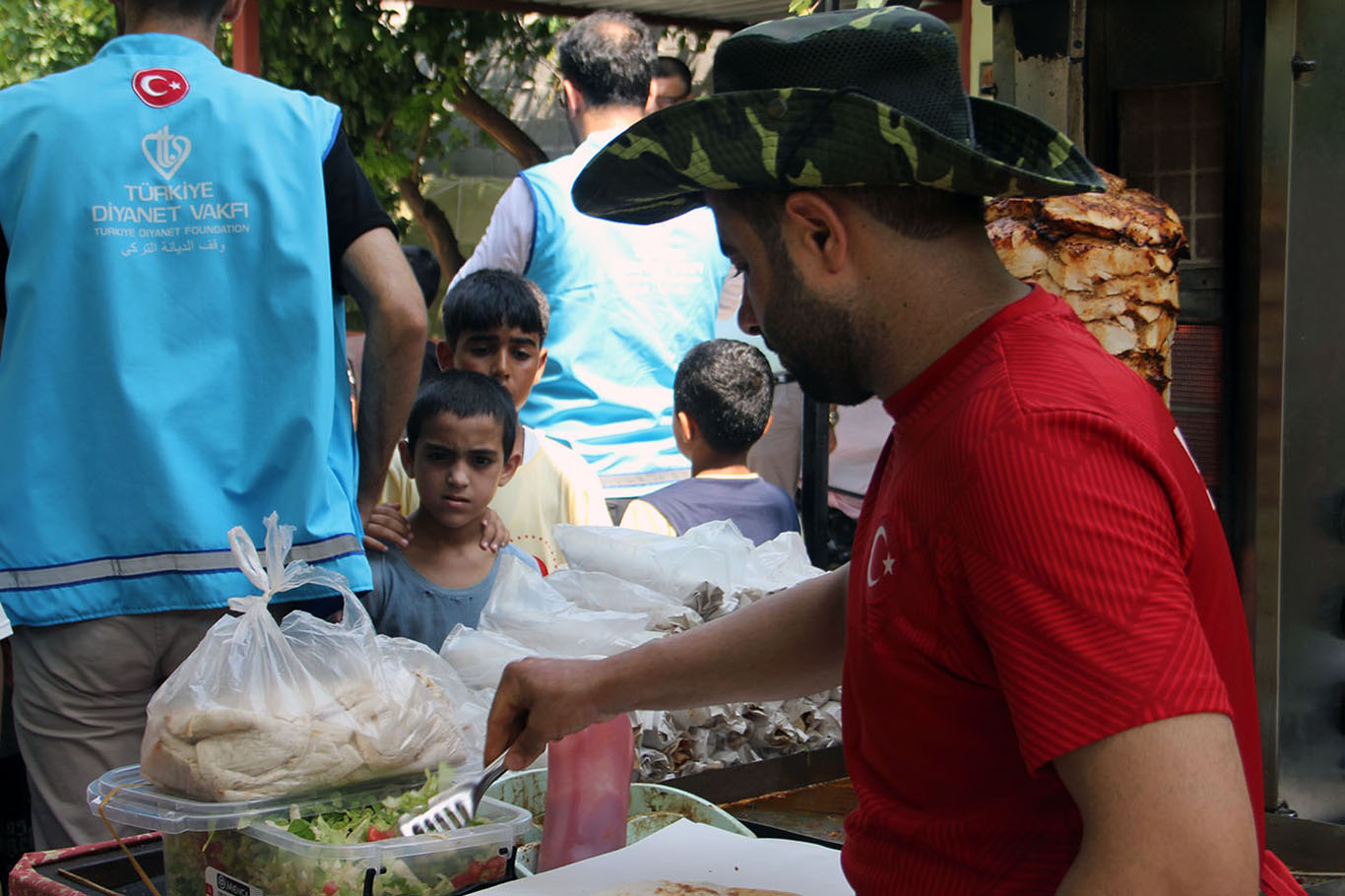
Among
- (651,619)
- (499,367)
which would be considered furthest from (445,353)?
(651,619)

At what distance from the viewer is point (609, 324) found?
3980 mm

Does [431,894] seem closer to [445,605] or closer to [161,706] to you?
[161,706]

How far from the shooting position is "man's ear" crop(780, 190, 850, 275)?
1297 millimetres

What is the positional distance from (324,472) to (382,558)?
564 mm

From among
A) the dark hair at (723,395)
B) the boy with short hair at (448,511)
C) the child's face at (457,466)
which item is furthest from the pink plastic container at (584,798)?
the dark hair at (723,395)

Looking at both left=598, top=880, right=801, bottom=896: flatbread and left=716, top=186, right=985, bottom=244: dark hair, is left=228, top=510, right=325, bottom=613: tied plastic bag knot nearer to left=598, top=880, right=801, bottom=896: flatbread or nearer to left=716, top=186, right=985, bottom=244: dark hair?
left=598, top=880, right=801, bottom=896: flatbread

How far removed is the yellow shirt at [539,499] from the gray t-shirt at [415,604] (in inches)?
19.5

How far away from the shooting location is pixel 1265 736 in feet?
9.32

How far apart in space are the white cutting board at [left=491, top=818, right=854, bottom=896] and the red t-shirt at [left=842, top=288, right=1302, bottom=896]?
9.6 inches

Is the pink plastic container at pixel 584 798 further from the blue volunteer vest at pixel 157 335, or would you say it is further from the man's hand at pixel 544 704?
the blue volunteer vest at pixel 157 335

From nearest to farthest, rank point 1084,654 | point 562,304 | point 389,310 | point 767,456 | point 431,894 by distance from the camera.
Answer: point 1084,654 → point 431,894 → point 389,310 → point 562,304 → point 767,456

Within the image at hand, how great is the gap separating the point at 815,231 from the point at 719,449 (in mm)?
2643

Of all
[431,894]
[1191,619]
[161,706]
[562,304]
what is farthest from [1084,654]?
[562,304]

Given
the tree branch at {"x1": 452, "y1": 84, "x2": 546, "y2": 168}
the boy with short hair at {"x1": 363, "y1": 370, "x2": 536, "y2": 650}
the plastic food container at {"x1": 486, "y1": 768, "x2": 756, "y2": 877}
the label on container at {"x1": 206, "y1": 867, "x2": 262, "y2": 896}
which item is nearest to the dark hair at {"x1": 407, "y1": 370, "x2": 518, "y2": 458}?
the boy with short hair at {"x1": 363, "y1": 370, "x2": 536, "y2": 650}
